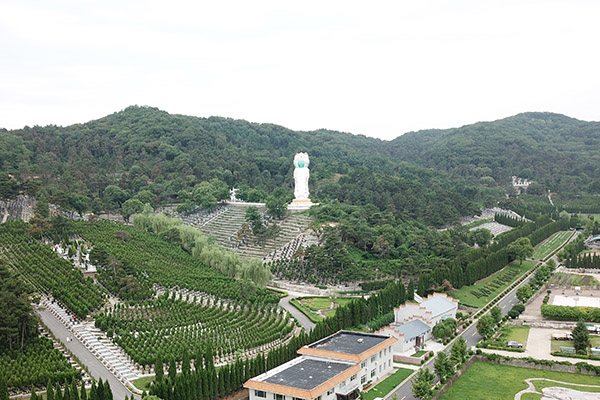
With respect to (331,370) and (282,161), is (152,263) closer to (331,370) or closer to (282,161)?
(331,370)

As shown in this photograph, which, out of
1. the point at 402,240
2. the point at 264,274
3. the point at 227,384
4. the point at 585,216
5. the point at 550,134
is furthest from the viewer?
the point at 550,134

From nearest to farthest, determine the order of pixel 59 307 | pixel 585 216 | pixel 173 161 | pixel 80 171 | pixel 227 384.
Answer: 1. pixel 227 384
2. pixel 59 307
3. pixel 80 171
4. pixel 585 216
5. pixel 173 161

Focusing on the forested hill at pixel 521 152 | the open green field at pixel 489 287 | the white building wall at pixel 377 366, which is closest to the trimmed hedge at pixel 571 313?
the open green field at pixel 489 287

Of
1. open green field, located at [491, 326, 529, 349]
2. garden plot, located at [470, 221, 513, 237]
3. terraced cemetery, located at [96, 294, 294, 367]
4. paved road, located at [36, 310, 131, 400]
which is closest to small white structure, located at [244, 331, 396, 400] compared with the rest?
terraced cemetery, located at [96, 294, 294, 367]

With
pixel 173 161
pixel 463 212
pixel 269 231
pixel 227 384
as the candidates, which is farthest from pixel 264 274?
pixel 173 161

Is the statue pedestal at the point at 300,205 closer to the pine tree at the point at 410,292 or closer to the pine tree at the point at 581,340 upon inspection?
the pine tree at the point at 410,292

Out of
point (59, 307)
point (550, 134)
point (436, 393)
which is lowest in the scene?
point (436, 393)

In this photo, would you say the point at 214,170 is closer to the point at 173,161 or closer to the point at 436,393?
the point at 173,161
